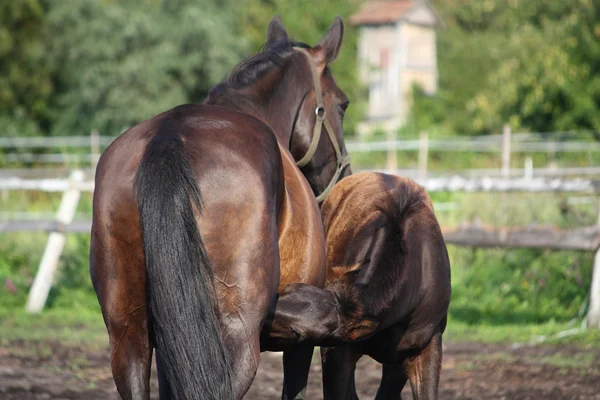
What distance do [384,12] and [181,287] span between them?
42.1m

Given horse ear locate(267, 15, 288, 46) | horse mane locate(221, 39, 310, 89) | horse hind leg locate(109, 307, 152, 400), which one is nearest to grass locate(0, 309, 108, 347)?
horse ear locate(267, 15, 288, 46)

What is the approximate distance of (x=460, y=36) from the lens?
45.2m

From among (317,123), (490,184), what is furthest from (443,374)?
(490,184)

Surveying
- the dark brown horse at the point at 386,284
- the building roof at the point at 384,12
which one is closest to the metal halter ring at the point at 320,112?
the dark brown horse at the point at 386,284

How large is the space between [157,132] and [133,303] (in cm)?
61

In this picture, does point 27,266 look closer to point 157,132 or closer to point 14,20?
point 157,132

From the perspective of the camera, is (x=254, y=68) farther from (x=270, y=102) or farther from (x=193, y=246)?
(x=193, y=246)

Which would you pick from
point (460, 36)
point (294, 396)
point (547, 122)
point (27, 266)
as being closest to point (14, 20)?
point (547, 122)

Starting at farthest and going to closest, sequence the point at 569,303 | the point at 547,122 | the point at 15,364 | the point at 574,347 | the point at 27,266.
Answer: the point at 547,122
the point at 27,266
the point at 569,303
the point at 574,347
the point at 15,364

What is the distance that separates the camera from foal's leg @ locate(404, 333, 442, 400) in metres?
4.15

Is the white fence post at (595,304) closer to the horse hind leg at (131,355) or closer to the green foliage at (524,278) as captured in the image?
the green foliage at (524,278)

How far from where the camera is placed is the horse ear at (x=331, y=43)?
4.62 metres

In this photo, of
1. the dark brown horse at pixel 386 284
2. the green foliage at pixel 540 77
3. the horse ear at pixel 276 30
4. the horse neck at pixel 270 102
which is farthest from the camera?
the green foliage at pixel 540 77

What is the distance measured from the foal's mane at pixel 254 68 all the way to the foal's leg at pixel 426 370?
4.85 ft
